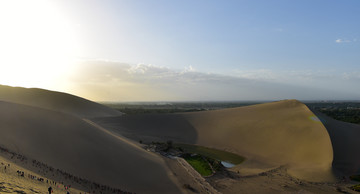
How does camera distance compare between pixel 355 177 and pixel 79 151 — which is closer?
pixel 79 151

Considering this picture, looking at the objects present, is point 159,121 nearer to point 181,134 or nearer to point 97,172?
point 181,134

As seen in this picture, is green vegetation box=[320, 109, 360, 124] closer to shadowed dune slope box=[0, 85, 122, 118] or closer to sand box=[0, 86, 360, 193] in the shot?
sand box=[0, 86, 360, 193]

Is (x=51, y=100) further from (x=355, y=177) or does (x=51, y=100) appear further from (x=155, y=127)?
(x=355, y=177)

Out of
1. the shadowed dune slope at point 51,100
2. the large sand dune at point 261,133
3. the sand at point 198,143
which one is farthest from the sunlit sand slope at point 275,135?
the shadowed dune slope at point 51,100

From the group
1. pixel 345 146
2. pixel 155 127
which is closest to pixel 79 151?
pixel 155 127

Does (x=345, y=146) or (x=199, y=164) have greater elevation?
(x=345, y=146)

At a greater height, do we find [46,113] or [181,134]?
[46,113]

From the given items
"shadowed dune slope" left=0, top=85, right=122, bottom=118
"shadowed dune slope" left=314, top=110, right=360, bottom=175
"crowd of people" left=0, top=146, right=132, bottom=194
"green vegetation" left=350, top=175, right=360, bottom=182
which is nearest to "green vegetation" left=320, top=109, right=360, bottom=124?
"shadowed dune slope" left=314, top=110, right=360, bottom=175

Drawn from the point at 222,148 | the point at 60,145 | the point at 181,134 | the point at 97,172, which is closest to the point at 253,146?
the point at 222,148
